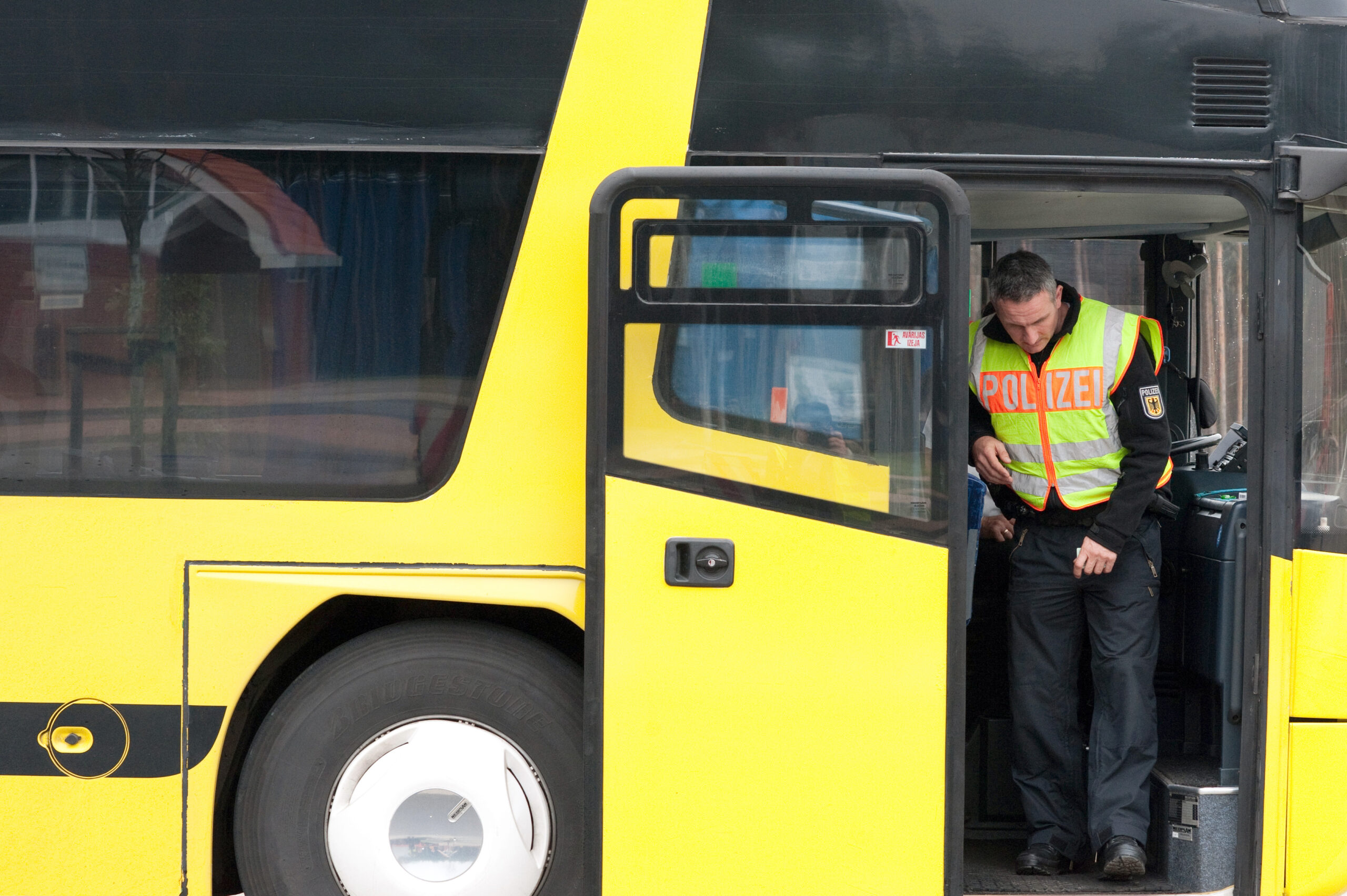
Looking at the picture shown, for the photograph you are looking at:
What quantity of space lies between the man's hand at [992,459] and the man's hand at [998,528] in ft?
0.75

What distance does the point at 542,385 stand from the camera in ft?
9.16

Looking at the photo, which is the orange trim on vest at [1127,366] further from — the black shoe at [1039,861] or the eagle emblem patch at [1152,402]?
the black shoe at [1039,861]

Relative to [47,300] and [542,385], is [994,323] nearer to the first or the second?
[542,385]

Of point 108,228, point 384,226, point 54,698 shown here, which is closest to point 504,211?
point 384,226

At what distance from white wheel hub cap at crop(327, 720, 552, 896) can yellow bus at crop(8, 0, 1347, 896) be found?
1cm

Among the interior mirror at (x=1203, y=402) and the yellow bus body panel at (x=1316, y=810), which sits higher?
the interior mirror at (x=1203, y=402)

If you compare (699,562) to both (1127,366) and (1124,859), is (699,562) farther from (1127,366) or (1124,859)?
(1124,859)

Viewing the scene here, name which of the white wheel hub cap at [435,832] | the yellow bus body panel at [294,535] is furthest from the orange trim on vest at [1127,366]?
the white wheel hub cap at [435,832]

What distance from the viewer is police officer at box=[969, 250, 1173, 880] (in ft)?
10.2

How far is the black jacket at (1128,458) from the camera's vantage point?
121 inches

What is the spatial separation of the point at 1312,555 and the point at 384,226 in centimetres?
252

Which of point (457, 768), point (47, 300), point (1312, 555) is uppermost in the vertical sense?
point (47, 300)

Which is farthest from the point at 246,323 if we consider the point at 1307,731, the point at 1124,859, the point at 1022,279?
the point at 1307,731

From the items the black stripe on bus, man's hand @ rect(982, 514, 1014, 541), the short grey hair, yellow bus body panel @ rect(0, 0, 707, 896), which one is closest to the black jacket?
the short grey hair
